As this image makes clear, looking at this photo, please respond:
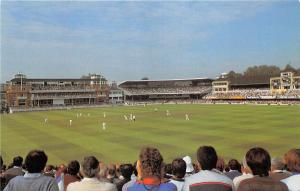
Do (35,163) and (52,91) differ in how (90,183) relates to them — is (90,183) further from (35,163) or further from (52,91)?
(52,91)

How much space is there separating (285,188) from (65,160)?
60.5 feet

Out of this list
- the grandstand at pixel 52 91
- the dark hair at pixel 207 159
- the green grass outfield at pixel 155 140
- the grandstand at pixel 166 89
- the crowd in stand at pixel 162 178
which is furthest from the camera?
the grandstand at pixel 166 89

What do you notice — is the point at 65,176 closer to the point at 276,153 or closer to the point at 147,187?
the point at 147,187

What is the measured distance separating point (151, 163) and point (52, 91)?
104m

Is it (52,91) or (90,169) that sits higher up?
(52,91)

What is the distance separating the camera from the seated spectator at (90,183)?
4.93 m

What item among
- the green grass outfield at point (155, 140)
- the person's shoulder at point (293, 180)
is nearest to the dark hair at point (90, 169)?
the person's shoulder at point (293, 180)

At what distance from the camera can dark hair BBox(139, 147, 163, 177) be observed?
4496 millimetres

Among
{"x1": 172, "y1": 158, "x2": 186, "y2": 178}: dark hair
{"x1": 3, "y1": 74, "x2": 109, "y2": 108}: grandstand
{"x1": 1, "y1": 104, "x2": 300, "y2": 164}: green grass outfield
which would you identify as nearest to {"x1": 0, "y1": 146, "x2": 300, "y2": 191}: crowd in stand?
Result: {"x1": 172, "y1": 158, "x2": 186, "y2": 178}: dark hair

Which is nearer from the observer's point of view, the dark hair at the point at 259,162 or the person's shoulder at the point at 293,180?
the dark hair at the point at 259,162

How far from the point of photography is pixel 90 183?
16.4ft

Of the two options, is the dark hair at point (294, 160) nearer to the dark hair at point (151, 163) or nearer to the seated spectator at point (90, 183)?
the dark hair at point (151, 163)

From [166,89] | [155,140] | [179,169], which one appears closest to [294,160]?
[179,169]

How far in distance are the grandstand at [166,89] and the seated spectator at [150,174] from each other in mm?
110916
